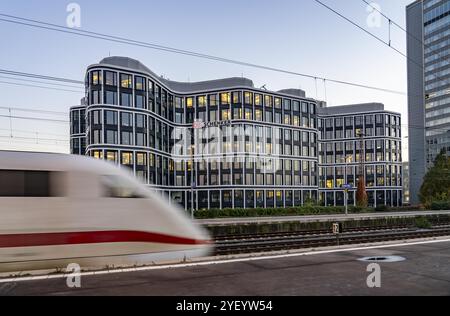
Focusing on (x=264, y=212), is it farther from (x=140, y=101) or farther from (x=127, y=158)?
(x=140, y=101)

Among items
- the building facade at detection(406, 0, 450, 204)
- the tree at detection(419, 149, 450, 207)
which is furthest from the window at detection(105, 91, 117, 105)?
the building facade at detection(406, 0, 450, 204)

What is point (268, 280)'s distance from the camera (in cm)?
1095

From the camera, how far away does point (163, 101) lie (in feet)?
237

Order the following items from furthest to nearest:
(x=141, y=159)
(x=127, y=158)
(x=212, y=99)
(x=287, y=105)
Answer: (x=287, y=105), (x=212, y=99), (x=141, y=159), (x=127, y=158)

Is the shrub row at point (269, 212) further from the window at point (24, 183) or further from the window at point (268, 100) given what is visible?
the window at point (24, 183)

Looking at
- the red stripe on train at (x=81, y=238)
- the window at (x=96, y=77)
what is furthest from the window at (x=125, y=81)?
the red stripe on train at (x=81, y=238)

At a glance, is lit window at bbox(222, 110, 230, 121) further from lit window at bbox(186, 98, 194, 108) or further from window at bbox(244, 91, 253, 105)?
lit window at bbox(186, 98, 194, 108)

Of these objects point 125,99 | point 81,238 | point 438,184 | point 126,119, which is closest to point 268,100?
point 125,99

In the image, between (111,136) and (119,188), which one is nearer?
(119,188)

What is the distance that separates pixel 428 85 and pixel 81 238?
156016 mm

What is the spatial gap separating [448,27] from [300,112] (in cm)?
8561

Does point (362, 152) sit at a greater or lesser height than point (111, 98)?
lesser
